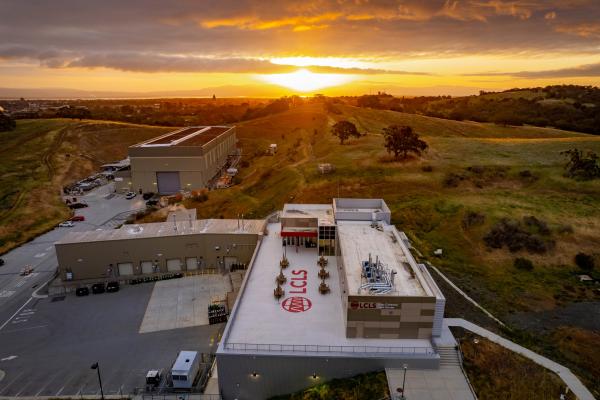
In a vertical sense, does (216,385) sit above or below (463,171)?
below

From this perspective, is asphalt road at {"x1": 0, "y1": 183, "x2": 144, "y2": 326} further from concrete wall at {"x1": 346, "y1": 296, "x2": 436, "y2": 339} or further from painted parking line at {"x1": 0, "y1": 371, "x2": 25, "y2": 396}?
concrete wall at {"x1": 346, "y1": 296, "x2": 436, "y2": 339}

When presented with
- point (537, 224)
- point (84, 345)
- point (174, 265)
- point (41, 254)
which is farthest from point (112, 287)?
point (537, 224)

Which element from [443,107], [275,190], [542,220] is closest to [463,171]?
[542,220]

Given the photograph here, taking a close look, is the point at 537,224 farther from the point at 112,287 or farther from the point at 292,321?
the point at 112,287

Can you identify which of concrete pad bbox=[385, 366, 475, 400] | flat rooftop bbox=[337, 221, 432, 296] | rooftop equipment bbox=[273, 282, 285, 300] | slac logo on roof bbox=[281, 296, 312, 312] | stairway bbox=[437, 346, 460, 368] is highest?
flat rooftop bbox=[337, 221, 432, 296]

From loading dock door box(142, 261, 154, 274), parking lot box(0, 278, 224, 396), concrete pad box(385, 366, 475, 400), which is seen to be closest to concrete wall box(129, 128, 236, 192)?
loading dock door box(142, 261, 154, 274)

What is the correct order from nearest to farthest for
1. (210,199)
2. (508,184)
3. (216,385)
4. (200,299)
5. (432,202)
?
(216,385)
(200,299)
(432,202)
(508,184)
(210,199)

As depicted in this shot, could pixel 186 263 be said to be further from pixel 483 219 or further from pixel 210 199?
pixel 483 219
